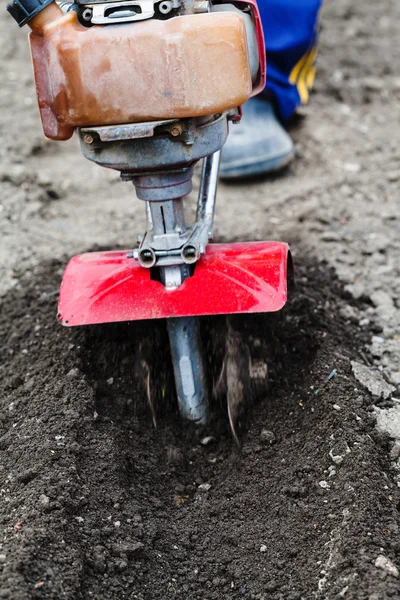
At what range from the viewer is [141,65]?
158cm

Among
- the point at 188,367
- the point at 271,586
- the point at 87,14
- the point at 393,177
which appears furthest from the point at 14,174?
the point at 271,586

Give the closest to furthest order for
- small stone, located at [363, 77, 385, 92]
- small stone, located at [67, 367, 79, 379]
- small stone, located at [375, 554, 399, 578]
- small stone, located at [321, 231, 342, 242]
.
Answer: small stone, located at [375, 554, 399, 578] < small stone, located at [67, 367, 79, 379] < small stone, located at [321, 231, 342, 242] < small stone, located at [363, 77, 385, 92]

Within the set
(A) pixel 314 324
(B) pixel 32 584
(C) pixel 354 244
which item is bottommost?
(C) pixel 354 244

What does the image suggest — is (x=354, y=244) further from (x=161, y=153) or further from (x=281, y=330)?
(x=161, y=153)

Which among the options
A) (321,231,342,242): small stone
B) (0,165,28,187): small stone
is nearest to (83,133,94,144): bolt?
(321,231,342,242): small stone

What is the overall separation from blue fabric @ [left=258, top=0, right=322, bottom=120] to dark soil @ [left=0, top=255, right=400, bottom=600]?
1368 millimetres

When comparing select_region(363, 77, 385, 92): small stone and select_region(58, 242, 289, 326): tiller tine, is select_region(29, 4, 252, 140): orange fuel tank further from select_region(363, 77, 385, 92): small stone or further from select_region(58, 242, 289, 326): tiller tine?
select_region(363, 77, 385, 92): small stone

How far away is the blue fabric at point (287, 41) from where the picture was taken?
10.8 ft

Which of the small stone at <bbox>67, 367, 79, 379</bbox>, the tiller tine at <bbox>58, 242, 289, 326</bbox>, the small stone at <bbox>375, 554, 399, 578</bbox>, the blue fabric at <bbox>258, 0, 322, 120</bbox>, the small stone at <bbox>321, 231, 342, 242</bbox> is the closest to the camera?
the small stone at <bbox>375, 554, 399, 578</bbox>

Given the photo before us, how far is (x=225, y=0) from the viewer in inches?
70.5

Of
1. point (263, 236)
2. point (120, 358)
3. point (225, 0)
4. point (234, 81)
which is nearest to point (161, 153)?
point (234, 81)

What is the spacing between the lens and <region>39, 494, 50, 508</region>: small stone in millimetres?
1688

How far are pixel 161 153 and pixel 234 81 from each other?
8.7 inches

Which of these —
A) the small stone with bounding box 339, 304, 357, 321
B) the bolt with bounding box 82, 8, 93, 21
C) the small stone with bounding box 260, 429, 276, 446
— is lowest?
the small stone with bounding box 339, 304, 357, 321
